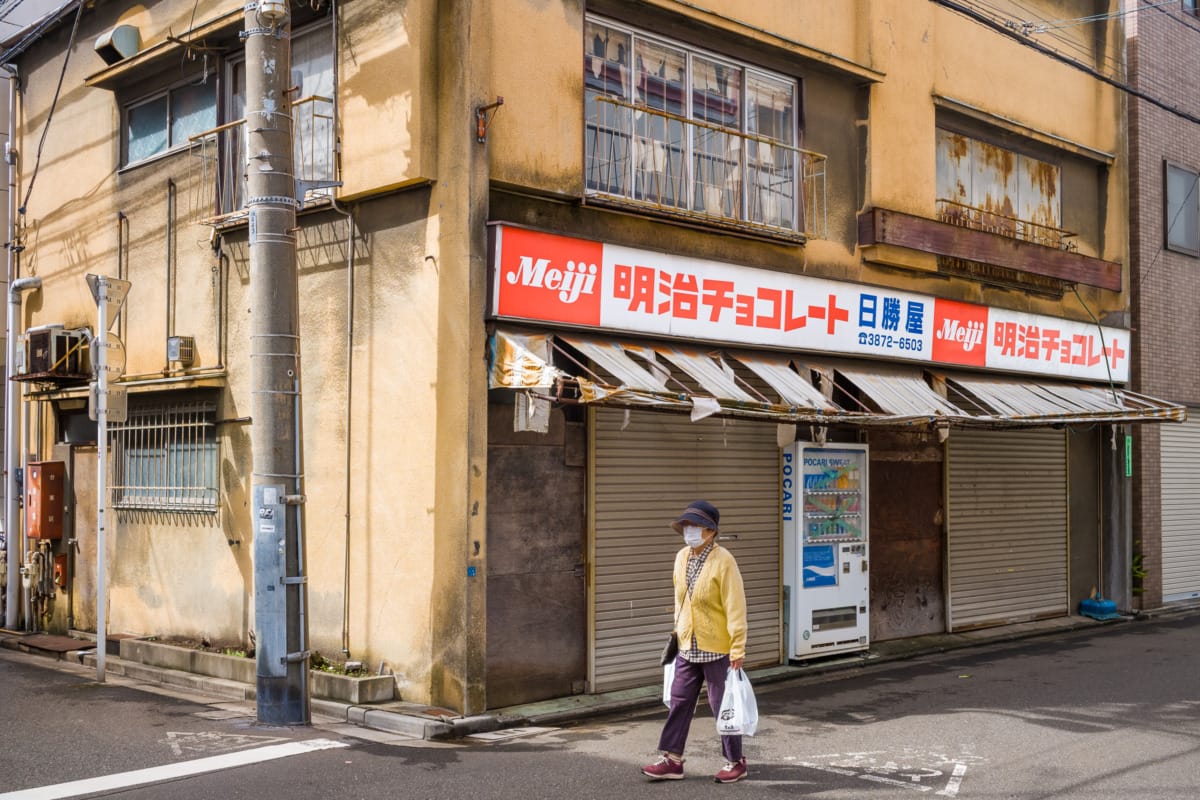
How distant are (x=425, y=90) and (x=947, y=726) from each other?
23.2 feet

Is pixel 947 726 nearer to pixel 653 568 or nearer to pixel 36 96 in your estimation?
pixel 653 568

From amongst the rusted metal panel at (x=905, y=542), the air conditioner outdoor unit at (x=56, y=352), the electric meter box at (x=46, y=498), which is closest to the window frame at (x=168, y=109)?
the air conditioner outdoor unit at (x=56, y=352)

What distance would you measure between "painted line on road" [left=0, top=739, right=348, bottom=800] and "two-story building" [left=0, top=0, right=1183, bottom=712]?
158cm

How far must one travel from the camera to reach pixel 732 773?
26.0 ft

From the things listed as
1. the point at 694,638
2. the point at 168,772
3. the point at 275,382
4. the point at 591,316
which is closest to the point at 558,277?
the point at 591,316

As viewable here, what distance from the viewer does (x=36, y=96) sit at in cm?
1616

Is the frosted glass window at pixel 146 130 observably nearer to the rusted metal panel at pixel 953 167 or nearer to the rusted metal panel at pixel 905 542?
the rusted metal panel at pixel 905 542

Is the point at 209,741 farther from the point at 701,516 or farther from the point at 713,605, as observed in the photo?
the point at 701,516

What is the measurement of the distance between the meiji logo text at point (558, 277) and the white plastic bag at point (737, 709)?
423cm

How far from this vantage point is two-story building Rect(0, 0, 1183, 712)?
34.1 feet

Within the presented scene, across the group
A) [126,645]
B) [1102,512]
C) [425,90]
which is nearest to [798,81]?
[425,90]

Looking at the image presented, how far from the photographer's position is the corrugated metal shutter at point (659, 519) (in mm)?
11352

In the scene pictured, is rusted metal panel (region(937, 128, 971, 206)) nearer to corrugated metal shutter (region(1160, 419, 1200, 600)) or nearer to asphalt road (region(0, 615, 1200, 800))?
corrugated metal shutter (region(1160, 419, 1200, 600))

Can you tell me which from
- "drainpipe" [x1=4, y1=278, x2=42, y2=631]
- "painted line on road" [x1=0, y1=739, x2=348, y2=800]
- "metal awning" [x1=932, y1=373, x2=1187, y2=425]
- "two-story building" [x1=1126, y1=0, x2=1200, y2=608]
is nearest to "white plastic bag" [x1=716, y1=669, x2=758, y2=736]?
"painted line on road" [x1=0, y1=739, x2=348, y2=800]
